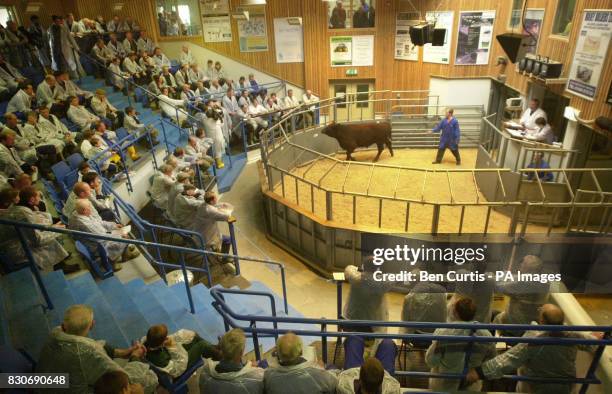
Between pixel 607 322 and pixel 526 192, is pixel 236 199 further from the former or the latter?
pixel 607 322

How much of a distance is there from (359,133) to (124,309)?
8647 mm

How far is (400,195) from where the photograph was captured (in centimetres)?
938

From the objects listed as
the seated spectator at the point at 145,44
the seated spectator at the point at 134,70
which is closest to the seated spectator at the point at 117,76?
the seated spectator at the point at 134,70

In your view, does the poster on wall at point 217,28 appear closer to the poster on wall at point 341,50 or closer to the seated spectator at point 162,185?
the poster on wall at point 341,50

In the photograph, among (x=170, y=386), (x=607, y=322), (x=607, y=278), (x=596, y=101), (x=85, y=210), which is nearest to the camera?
(x=170, y=386)

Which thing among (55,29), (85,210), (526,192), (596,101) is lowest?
(526,192)

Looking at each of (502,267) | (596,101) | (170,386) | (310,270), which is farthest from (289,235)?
(596,101)

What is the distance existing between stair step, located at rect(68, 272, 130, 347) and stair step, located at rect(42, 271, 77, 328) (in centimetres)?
12

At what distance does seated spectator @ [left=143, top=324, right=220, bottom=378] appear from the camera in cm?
318

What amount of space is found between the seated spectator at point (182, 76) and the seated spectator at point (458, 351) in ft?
36.9

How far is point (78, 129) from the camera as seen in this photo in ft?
27.5

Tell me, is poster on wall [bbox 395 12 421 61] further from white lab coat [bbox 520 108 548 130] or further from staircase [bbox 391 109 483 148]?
white lab coat [bbox 520 108 548 130]

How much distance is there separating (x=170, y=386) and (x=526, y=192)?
746cm

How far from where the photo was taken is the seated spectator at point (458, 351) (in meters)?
3.21
